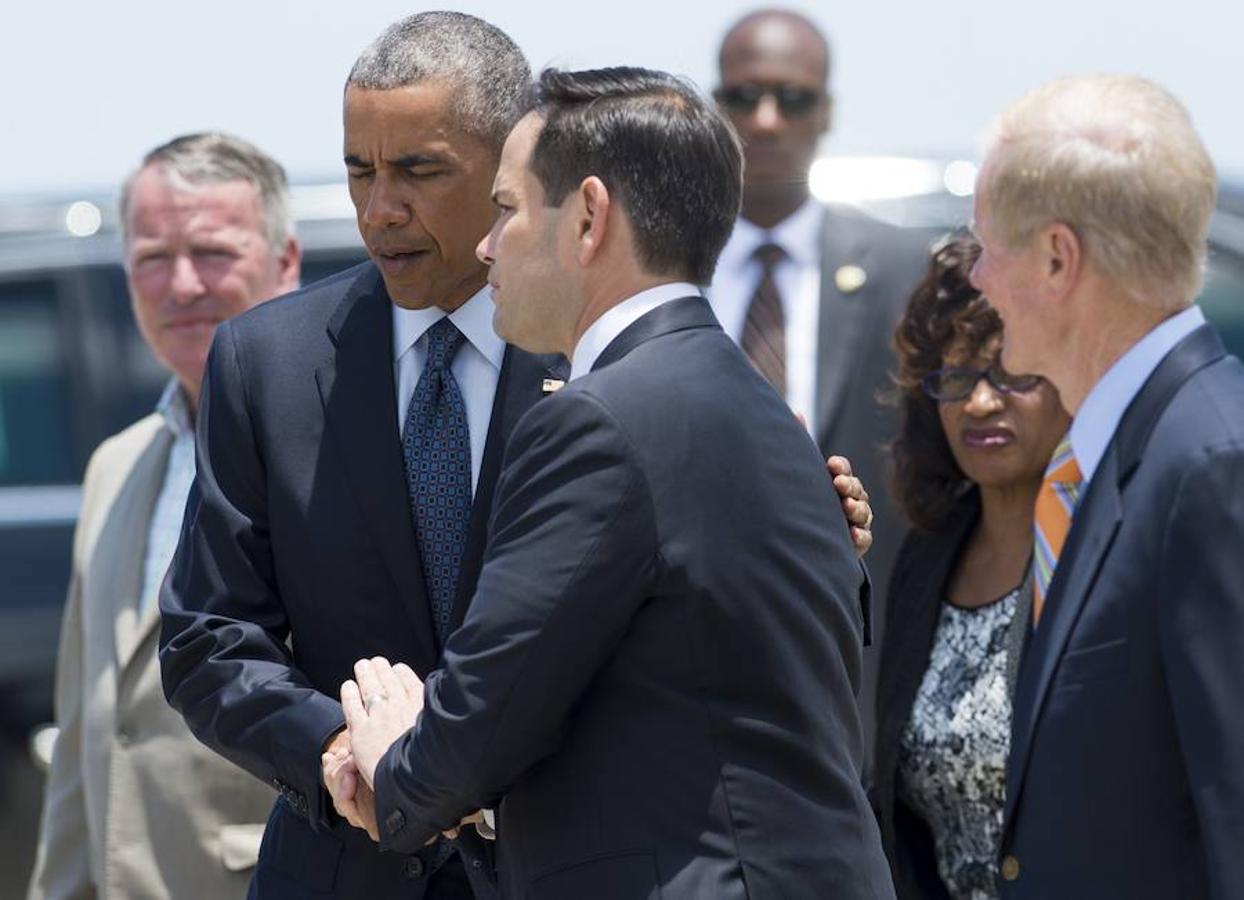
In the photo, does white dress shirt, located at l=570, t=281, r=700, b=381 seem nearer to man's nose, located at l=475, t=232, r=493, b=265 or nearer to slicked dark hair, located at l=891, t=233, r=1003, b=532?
man's nose, located at l=475, t=232, r=493, b=265

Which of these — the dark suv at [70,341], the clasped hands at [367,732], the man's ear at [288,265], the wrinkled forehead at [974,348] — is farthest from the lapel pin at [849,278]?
the clasped hands at [367,732]

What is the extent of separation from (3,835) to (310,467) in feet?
9.41

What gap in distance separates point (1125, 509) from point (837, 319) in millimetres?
2418

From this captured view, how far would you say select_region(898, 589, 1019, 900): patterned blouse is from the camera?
158 inches

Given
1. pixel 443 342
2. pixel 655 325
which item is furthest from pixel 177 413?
pixel 655 325

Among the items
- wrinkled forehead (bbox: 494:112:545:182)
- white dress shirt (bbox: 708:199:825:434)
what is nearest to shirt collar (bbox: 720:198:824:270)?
white dress shirt (bbox: 708:199:825:434)

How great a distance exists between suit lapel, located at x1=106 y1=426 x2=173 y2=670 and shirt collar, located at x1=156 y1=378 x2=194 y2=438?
0.10 feet

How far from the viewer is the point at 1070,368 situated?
309 centimetres

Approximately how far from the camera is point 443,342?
3.43m

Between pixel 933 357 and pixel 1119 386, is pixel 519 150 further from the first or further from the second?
pixel 933 357

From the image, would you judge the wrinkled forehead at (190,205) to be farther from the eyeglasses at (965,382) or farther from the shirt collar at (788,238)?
the eyeglasses at (965,382)

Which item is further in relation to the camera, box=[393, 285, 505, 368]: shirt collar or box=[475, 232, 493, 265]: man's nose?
box=[393, 285, 505, 368]: shirt collar

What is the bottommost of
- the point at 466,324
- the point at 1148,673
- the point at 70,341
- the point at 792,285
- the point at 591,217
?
the point at 70,341

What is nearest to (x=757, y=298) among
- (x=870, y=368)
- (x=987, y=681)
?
(x=870, y=368)
